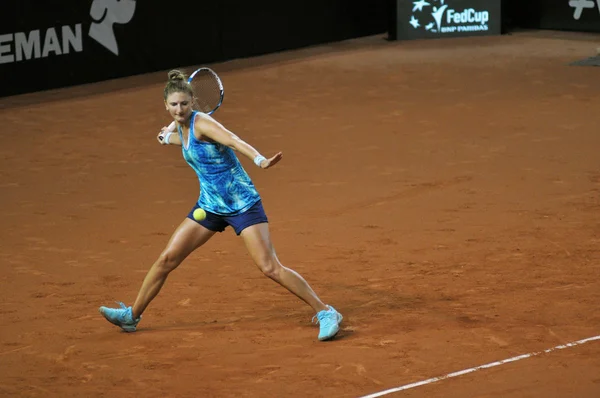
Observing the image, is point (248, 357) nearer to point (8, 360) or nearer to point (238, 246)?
point (8, 360)

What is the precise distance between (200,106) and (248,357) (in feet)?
5.55

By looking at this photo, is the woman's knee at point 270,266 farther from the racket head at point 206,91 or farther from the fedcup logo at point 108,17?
the fedcup logo at point 108,17

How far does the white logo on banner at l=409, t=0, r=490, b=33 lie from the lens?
21.4 m

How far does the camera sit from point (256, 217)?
691 centimetres

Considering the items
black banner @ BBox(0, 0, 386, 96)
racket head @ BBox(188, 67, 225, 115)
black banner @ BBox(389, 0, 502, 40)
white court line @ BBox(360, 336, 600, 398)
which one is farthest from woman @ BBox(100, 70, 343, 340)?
black banner @ BBox(389, 0, 502, 40)

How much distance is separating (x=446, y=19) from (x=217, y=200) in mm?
15396

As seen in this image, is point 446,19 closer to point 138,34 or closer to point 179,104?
point 138,34

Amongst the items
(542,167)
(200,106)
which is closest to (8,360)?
(200,106)

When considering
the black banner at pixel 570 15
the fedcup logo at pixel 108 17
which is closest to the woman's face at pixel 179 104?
the fedcup logo at pixel 108 17

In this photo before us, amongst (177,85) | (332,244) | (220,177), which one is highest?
(177,85)

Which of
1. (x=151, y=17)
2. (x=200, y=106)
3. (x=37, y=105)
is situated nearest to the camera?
(x=200, y=106)

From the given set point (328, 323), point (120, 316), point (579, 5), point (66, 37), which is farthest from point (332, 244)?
point (579, 5)

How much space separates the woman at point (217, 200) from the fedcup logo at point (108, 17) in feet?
36.8

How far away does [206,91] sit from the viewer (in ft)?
23.6
